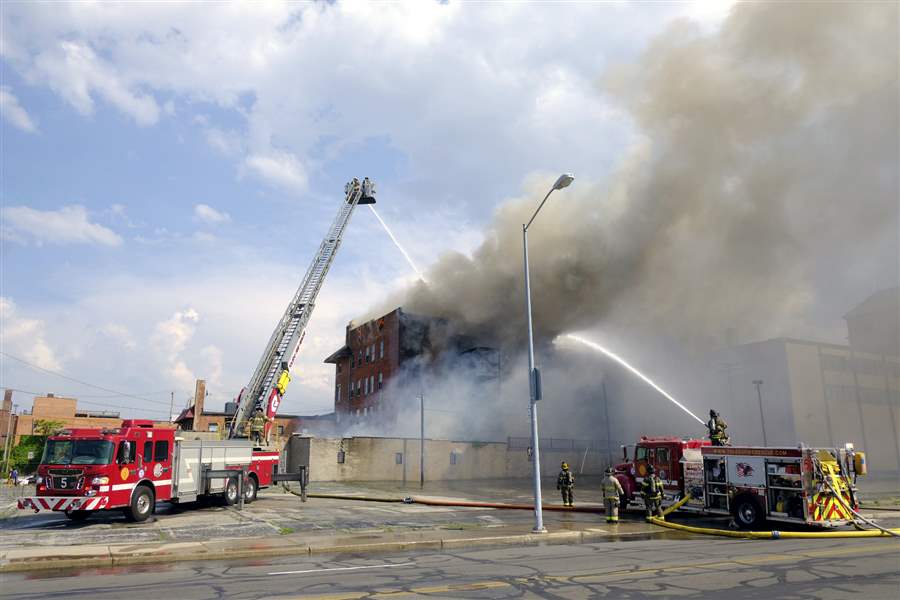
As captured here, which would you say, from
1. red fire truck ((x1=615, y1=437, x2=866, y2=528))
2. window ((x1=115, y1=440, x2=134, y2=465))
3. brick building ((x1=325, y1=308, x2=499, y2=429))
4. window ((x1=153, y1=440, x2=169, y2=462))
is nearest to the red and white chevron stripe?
window ((x1=115, y1=440, x2=134, y2=465))

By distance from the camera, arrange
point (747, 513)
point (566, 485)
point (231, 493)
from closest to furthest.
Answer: point (747, 513)
point (231, 493)
point (566, 485)

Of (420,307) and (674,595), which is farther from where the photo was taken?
(420,307)

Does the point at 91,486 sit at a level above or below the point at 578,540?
above

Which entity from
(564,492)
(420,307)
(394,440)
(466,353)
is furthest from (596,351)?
(564,492)

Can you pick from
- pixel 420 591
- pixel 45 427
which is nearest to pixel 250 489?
pixel 420 591

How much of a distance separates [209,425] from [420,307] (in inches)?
1040

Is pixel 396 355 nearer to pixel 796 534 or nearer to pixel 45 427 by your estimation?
pixel 45 427

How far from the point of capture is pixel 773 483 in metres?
13.1

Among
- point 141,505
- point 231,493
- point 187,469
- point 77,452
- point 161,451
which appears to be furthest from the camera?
point 231,493

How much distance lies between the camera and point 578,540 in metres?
12.2

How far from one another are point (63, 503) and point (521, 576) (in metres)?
10.8

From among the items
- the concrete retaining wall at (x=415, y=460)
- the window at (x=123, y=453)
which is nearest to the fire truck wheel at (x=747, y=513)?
the window at (x=123, y=453)

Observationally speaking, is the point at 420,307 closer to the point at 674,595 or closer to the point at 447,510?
the point at 447,510

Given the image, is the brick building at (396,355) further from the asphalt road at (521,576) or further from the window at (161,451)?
the asphalt road at (521,576)
